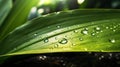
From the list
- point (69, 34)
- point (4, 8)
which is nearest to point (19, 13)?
point (4, 8)

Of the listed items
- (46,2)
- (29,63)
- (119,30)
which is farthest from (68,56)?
(46,2)

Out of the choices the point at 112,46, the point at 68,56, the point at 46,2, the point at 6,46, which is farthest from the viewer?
the point at 46,2

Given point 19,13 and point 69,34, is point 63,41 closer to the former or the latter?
point 69,34

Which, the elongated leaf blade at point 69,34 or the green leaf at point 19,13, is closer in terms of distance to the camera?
the elongated leaf blade at point 69,34

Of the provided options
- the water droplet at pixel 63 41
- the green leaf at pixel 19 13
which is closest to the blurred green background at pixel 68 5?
the green leaf at pixel 19 13

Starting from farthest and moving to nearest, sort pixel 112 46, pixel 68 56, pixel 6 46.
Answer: pixel 68 56 < pixel 6 46 < pixel 112 46

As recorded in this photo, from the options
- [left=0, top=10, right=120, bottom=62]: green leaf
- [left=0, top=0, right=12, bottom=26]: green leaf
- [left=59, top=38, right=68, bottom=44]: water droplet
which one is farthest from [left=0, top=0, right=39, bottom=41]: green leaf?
[left=59, top=38, right=68, bottom=44]: water droplet

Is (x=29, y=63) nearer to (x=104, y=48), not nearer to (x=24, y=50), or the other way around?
(x=24, y=50)

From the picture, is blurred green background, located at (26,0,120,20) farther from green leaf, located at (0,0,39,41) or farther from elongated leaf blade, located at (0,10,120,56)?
elongated leaf blade, located at (0,10,120,56)

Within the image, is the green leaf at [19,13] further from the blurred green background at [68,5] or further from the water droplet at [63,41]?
the water droplet at [63,41]
